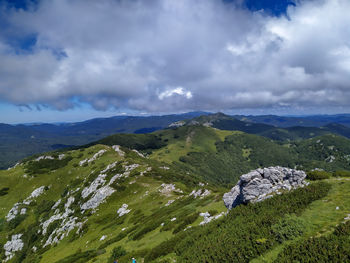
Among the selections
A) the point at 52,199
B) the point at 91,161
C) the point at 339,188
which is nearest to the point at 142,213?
the point at 339,188

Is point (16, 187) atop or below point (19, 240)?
atop

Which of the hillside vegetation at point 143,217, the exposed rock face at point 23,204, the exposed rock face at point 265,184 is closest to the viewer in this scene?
the hillside vegetation at point 143,217

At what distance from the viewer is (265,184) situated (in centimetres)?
2803

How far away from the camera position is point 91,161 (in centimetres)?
16650

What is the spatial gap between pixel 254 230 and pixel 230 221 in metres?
4.74

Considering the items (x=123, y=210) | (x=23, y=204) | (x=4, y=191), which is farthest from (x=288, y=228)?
(x=4, y=191)

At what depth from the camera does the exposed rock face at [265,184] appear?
2702cm

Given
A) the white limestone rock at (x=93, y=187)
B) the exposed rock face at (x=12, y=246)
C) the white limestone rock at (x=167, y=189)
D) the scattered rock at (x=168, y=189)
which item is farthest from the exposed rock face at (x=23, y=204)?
the scattered rock at (x=168, y=189)

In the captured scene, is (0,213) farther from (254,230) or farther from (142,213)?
(254,230)

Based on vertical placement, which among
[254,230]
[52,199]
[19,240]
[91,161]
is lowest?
[19,240]

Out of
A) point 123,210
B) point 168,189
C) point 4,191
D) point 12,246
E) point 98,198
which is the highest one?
point 168,189

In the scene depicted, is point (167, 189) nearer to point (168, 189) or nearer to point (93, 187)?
point (168, 189)

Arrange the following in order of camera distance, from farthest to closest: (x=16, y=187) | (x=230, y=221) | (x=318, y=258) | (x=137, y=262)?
(x=16, y=187) < (x=137, y=262) < (x=230, y=221) < (x=318, y=258)

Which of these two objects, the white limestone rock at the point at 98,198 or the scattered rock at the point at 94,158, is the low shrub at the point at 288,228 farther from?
the scattered rock at the point at 94,158
